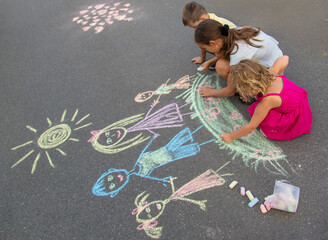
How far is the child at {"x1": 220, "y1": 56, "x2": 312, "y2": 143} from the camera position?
1.57 meters

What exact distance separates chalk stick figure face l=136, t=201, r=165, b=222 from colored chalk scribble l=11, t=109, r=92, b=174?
1.00 metres

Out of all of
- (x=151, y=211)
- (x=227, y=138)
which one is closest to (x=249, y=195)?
(x=227, y=138)

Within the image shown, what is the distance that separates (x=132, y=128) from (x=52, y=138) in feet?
2.79

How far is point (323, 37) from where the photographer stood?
2725mm

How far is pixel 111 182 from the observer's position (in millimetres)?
1844

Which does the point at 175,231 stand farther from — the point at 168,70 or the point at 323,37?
the point at 323,37

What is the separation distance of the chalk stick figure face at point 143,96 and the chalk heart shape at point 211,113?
66 cm

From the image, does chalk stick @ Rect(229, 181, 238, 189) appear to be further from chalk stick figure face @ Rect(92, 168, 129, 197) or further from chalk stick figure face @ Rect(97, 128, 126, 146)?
chalk stick figure face @ Rect(97, 128, 126, 146)

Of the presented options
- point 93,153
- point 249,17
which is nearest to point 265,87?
point 93,153

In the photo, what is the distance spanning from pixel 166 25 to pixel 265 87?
2.36m

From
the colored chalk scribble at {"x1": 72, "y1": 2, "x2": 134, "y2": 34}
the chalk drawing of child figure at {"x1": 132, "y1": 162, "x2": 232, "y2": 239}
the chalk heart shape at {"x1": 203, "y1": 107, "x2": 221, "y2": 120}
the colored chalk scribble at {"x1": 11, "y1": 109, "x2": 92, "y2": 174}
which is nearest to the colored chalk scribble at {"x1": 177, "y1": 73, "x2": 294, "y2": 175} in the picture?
the chalk heart shape at {"x1": 203, "y1": 107, "x2": 221, "y2": 120}

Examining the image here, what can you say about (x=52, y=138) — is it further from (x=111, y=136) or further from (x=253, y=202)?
(x=253, y=202)

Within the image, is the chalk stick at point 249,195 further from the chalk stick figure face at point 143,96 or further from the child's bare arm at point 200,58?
Result: the child's bare arm at point 200,58

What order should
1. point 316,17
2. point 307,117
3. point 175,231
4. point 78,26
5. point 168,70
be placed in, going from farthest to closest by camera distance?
point 78,26, point 316,17, point 168,70, point 307,117, point 175,231
